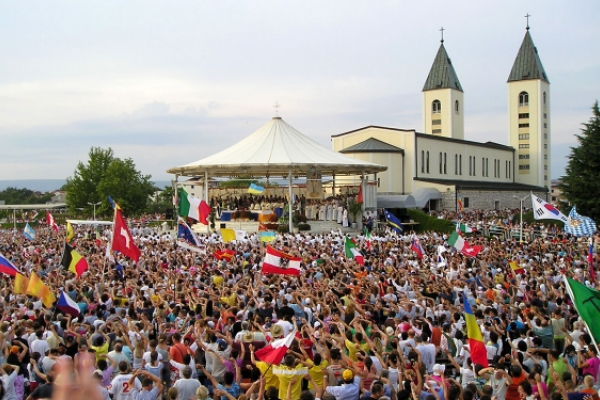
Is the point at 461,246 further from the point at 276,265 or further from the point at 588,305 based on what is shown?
the point at 588,305

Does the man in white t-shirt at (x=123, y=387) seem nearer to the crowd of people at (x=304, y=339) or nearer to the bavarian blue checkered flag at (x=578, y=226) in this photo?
the crowd of people at (x=304, y=339)

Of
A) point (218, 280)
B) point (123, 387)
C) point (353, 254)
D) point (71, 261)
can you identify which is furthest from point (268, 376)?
point (353, 254)

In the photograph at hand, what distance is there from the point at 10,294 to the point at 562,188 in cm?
2940

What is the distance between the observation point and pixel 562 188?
114 ft

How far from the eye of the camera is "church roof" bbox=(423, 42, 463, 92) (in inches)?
2421

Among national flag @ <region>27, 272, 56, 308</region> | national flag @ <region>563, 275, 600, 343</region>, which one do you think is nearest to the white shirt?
national flag @ <region>27, 272, 56, 308</region>

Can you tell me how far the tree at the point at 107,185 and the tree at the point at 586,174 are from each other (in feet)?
109

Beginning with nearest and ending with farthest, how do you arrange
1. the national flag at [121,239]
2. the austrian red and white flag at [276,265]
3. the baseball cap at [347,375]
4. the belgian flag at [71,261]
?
the baseball cap at [347,375], the belgian flag at [71,261], the austrian red and white flag at [276,265], the national flag at [121,239]

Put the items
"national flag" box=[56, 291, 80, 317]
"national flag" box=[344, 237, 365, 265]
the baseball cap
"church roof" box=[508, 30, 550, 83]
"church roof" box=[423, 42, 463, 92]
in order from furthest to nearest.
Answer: "church roof" box=[508, 30, 550, 83], "church roof" box=[423, 42, 463, 92], "national flag" box=[344, 237, 365, 265], "national flag" box=[56, 291, 80, 317], the baseball cap

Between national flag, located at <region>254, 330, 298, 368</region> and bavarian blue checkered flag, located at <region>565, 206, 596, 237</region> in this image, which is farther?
bavarian blue checkered flag, located at <region>565, 206, 596, 237</region>

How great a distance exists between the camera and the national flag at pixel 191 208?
19.6 meters

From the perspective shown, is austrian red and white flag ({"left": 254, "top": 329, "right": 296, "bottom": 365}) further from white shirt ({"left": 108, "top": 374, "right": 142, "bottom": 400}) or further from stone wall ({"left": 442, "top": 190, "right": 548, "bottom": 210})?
stone wall ({"left": 442, "top": 190, "right": 548, "bottom": 210})

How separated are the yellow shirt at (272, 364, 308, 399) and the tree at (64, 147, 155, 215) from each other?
4824 cm

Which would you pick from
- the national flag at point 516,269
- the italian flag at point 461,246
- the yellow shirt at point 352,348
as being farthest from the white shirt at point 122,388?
the italian flag at point 461,246
